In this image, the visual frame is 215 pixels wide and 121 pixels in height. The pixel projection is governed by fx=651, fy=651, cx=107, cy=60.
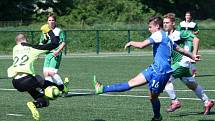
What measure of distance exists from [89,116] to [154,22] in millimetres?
2273

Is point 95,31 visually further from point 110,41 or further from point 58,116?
point 58,116

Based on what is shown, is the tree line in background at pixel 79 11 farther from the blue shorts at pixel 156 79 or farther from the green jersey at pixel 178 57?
the blue shorts at pixel 156 79

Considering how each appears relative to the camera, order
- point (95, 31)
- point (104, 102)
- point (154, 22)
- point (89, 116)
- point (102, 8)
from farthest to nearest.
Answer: point (102, 8) < point (95, 31) < point (104, 102) < point (89, 116) < point (154, 22)

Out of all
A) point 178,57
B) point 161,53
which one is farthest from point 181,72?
point 161,53

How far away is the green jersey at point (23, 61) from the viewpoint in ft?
34.7

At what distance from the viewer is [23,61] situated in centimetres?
1060

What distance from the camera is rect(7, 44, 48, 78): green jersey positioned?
34.7 ft

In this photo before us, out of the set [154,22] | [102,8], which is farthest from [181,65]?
[102,8]

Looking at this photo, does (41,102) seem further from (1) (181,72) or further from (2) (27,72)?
(1) (181,72)

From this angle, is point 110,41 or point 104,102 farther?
point 110,41

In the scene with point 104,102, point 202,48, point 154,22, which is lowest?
point 202,48

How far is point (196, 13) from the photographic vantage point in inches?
2972

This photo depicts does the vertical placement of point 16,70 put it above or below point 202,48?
above

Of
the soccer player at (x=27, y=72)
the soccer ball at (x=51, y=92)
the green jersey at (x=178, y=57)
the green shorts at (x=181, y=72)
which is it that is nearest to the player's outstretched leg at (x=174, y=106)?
the green shorts at (x=181, y=72)
